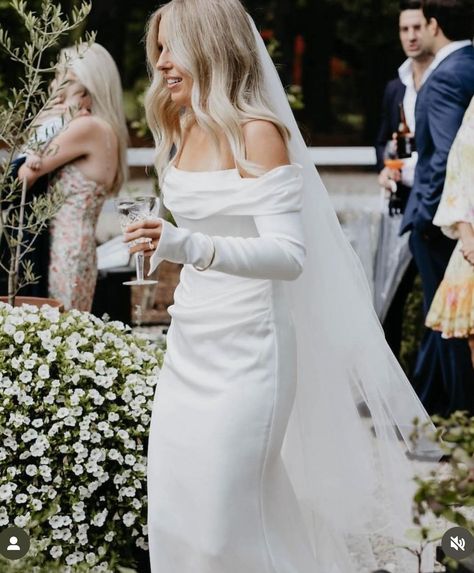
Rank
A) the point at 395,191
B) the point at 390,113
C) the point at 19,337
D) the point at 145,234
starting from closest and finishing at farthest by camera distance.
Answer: the point at 145,234 → the point at 19,337 → the point at 395,191 → the point at 390,113

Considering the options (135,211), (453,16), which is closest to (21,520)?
(135,211)

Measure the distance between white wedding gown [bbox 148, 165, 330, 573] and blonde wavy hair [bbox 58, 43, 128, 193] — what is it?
2.78 meters

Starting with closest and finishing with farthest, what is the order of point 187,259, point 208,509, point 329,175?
point 187,259 < point 208,509 < point 329,175

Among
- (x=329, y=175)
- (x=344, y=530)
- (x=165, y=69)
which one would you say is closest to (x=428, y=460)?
(x=344, y=530)

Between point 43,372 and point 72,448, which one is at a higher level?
point 43,372

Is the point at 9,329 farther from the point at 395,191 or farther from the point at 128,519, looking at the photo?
the point at 395,191

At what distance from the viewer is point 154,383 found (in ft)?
14.3

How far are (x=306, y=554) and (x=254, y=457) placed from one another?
1.47ft

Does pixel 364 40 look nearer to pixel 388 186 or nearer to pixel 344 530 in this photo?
pixel 388 186

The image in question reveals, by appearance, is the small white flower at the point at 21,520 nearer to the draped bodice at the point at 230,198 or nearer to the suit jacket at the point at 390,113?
the draped bodice at the point at 230,198

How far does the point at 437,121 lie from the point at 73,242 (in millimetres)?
1851

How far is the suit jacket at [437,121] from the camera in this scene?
6.07m

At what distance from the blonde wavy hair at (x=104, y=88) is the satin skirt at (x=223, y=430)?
287 cm

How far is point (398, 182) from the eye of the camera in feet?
23.4
